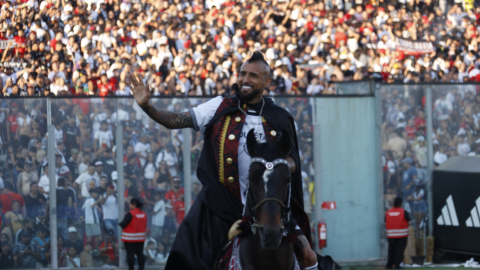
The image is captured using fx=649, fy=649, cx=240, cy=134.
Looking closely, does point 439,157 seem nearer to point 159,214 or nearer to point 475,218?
point 475,218

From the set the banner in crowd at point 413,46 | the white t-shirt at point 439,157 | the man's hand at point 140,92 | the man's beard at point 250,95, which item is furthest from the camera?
the banner in crowd at point 413,46

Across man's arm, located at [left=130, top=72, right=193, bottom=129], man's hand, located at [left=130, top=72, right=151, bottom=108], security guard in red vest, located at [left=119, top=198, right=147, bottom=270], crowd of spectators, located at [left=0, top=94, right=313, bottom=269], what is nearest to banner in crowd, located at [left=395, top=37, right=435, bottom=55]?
crowd of spectators, located at [left=0, top=94, right=313, bottom=269]

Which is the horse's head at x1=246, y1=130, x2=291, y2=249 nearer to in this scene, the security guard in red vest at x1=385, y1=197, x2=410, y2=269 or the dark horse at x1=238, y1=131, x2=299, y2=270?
the dark horse at x1=238, y1=131, x2=299, y2=270

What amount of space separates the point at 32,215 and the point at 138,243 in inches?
93.2

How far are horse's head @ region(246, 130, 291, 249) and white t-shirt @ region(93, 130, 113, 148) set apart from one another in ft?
32.3

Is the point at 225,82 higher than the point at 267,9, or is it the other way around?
the point at 267,9

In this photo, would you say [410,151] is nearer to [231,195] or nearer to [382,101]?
[382,101]

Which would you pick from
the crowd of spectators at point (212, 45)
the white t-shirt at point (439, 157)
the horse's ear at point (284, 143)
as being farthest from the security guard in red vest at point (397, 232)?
the horse's ear at point (284, 143)

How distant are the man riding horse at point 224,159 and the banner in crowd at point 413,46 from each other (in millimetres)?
12072

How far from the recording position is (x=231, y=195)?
17.1 ft

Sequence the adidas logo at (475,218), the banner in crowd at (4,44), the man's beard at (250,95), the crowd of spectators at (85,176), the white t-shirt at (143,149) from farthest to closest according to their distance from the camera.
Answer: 1. the banner in crowd at (4,44)
2. the adidas logo at (475,218)
3. the white t-shirt at (143,149)
4. the crowd of spectators at (85,176)
5. the man's beard at (250,95)

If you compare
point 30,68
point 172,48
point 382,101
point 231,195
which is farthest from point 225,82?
point 231,195

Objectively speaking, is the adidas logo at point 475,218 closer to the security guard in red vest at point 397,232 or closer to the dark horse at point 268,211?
the security guard in red vest at point 397,232

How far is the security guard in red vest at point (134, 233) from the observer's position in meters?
13.4
